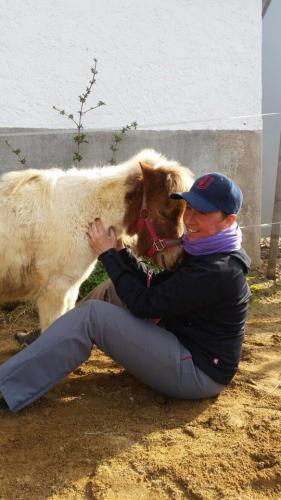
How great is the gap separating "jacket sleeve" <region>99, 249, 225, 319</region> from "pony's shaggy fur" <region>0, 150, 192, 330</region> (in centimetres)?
60

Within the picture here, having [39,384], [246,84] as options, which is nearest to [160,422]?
[39,384]

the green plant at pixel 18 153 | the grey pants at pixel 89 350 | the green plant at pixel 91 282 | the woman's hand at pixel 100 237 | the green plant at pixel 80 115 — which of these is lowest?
the green plant at pixel 91 282

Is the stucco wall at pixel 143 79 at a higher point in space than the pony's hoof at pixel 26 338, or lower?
higher

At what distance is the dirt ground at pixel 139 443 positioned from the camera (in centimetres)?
213

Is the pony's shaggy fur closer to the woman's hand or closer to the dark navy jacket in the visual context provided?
the woman's hand

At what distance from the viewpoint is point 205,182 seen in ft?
8.51

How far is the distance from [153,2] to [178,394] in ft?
14.9

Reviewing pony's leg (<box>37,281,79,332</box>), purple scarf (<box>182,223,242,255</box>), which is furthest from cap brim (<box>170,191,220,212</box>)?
pony's leg (<box>37,281,79,332</box>)

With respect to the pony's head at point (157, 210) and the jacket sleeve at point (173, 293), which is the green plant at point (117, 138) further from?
the jacket sleeve at point (173, 293)

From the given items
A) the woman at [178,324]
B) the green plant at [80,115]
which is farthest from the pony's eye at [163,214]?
the green plant at [80,115]

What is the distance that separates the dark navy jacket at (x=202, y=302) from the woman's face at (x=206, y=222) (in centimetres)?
13

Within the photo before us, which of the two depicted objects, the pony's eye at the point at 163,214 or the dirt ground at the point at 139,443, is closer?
the dirt ground at the point at 139,443

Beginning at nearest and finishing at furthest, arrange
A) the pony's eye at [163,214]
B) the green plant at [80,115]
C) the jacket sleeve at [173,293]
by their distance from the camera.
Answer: the jacket sleeve at [173,293] → the pony's eye at [163,214] → the green plant at [80,115]

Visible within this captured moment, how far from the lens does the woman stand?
2.54 m
